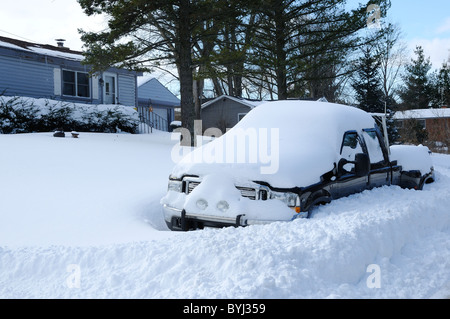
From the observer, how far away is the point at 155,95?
36.4 meters

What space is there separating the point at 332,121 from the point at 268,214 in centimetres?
189

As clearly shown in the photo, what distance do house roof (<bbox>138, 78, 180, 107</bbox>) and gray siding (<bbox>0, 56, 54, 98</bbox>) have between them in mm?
12318

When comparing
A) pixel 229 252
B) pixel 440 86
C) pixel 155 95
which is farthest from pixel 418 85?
pixel 229 252

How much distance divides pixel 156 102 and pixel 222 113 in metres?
5.71

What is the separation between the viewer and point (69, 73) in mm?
23812

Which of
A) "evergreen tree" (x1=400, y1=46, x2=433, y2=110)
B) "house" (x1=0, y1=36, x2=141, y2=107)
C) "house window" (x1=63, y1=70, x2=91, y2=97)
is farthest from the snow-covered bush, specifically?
"evergreen tree" (x1=400, y1=46, x2=433, y2=110)

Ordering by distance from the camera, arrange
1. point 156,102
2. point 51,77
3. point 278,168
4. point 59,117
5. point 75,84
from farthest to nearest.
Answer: point 156,102 < point 75,84 < point 51,77 < point 59,117 < point 278,168

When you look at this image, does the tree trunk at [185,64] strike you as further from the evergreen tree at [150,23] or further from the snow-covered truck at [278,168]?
the snow-covered truck at [278,168]

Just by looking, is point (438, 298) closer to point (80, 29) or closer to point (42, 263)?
point (42, 263)

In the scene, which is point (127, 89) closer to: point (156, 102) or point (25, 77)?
point (25, 77)

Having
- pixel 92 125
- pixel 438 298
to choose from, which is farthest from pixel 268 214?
pixel 92 125

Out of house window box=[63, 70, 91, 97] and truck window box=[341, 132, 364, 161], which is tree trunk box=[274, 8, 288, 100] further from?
truck window box=[341, 132, 364, 161]

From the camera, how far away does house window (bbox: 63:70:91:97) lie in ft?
77.5

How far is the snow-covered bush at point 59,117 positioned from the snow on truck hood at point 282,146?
522 inches
